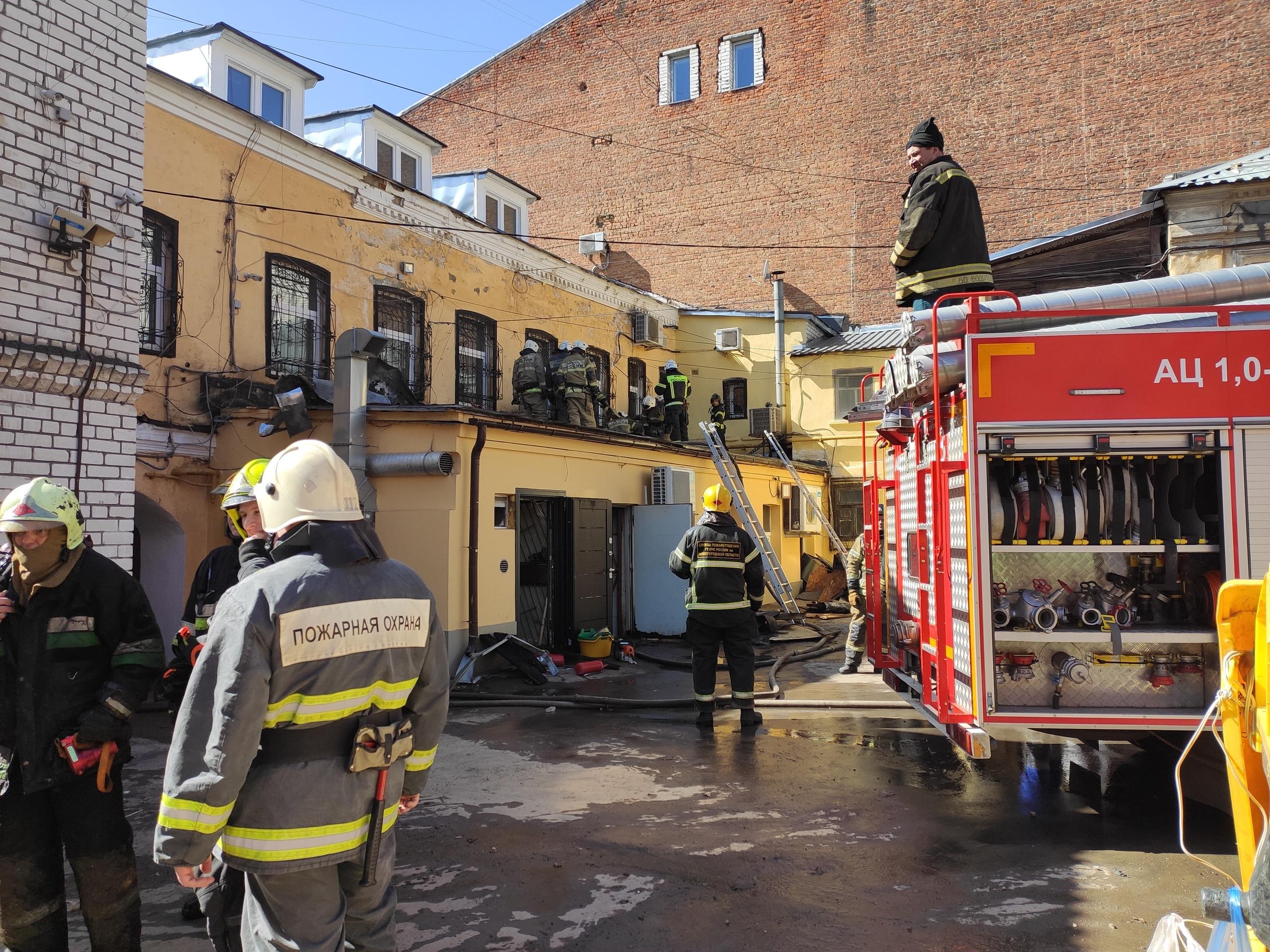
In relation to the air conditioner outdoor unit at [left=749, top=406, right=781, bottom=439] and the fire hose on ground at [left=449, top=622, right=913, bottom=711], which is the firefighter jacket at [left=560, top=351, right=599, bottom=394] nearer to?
the fire hose on ground at [left=449, top=622, right=913, bottom=711]

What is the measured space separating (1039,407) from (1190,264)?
833 cm

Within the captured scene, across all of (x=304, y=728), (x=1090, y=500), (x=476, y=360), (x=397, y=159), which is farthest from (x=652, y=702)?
(x=397, y=159)

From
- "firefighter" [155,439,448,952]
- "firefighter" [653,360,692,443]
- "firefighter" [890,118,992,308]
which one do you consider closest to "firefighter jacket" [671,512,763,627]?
"firefighter" [890,118,992,308]

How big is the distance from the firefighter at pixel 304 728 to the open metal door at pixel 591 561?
9.40 meters

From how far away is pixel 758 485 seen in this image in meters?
18.2

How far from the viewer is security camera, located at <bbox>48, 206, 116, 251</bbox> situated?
19.6 ft

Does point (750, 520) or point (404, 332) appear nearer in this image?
point (750, 520)

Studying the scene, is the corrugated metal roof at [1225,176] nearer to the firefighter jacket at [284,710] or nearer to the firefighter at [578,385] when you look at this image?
the firefighter at [578,385]

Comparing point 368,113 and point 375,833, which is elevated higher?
point 368,113

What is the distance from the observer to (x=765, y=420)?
73.5 ft

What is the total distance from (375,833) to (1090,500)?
420 centimetres

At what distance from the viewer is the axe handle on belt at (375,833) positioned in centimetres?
263

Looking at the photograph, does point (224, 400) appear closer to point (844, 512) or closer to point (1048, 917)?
point (1048, 917)

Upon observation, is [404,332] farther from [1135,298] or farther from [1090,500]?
[1090,500]
